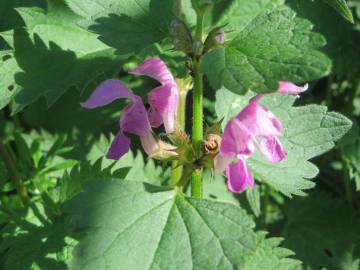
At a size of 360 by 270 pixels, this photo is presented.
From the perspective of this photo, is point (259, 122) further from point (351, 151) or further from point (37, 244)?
point (351, 151)

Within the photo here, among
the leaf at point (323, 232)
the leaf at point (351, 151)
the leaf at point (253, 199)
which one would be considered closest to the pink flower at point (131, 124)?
the leaf at point (253, 199)

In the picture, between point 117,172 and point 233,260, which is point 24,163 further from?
point 233,260

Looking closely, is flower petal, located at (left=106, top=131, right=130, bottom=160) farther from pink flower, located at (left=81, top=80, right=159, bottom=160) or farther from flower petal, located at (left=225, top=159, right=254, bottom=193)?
flower petal, located at (left=225, top=159, right=254, bottom=193)

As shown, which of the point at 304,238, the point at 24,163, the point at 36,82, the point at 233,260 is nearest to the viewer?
the point at 233,260

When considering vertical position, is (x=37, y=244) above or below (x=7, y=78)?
below

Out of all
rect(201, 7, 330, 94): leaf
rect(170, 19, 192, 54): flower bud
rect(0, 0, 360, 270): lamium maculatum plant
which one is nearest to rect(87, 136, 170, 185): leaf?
rect(0, 0, 360, 270): lamium maculatum plant

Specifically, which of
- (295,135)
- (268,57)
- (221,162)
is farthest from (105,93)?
(295,135)

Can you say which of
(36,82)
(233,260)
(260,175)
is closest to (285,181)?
(260,175)

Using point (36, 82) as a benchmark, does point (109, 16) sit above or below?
above
